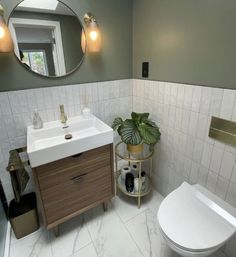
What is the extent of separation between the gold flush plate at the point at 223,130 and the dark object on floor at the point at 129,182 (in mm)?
857

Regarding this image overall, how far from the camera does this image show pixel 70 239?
1.41 meters

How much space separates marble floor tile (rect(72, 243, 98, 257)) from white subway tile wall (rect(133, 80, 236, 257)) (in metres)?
0.86

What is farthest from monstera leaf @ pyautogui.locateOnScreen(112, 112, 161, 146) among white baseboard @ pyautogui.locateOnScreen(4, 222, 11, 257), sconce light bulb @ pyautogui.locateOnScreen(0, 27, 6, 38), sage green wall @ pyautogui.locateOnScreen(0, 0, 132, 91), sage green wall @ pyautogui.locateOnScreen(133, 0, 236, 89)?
white baseboard @ pyautogui.locateOnScreen(4, 222, 11, 257)

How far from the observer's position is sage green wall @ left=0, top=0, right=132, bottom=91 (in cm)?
127

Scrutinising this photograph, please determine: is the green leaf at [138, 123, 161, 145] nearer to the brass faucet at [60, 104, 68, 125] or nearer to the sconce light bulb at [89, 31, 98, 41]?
the brass faucet at [60, 104, 68, 125]

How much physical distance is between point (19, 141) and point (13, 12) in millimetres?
962

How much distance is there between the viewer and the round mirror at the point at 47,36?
1248 millimetres

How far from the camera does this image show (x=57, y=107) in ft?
4.97

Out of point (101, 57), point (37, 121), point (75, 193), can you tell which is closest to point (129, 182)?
point (75, 193)

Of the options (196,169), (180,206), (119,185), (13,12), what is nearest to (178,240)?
(180,206)

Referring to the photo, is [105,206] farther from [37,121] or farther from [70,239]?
[37,121]

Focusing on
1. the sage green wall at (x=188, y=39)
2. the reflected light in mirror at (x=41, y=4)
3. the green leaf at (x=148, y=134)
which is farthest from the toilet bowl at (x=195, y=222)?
the reflected light in mirror at (x=41, y=4)

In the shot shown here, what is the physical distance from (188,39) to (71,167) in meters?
1.21

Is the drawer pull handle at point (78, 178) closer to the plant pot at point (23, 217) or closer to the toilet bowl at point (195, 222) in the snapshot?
the plant pot at point (23, 217)
